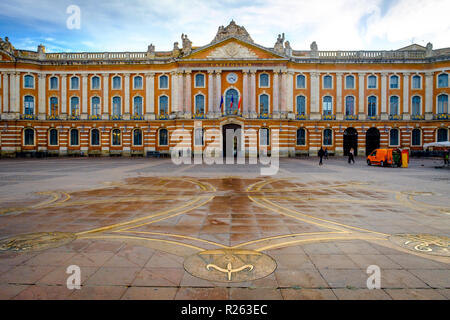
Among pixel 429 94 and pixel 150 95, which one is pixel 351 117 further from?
pixel 150 95

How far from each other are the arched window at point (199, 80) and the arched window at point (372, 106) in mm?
23393

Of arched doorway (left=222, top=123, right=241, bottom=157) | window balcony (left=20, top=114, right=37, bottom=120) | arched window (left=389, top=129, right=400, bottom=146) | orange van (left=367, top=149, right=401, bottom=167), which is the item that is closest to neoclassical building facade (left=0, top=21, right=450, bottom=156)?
window balcony (left=20, top=114, right=37, bottom=120)

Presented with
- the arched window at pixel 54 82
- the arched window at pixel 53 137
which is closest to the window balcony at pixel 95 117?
the arched window at pixel 53 137

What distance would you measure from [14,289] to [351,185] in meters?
12.7

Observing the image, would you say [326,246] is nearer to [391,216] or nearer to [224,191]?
[391,216]

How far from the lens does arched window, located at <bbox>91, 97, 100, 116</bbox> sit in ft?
143

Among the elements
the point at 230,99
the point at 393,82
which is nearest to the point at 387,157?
the point at 230,99

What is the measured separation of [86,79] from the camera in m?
43.3

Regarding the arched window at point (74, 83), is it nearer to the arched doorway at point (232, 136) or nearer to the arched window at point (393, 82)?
the arched doorway at point (232, 136)

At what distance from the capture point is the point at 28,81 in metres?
42.5

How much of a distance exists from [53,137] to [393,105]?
4899 centimetres

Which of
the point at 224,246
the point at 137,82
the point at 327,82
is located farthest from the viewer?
the point at 137,82

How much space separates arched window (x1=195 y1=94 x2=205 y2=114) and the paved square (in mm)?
32030
